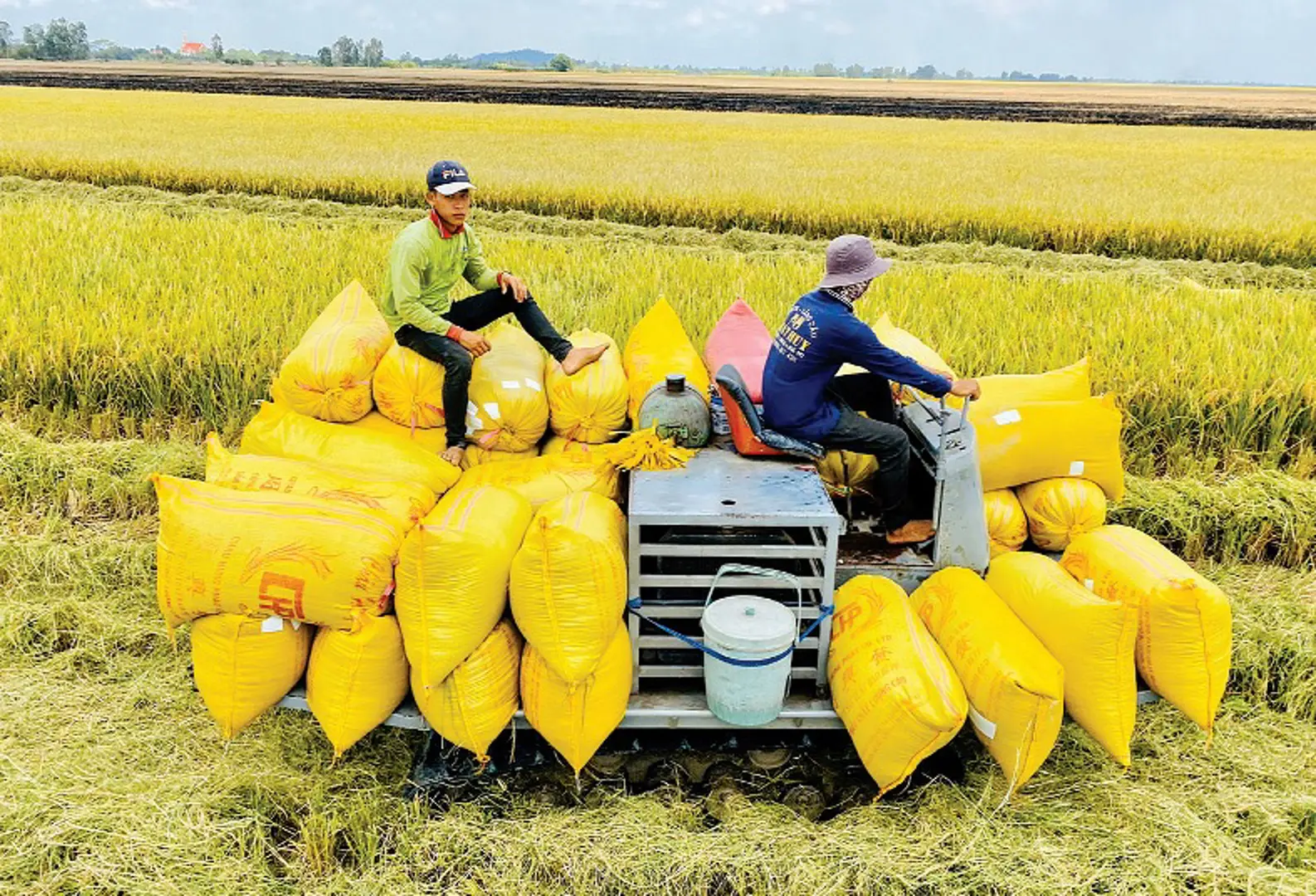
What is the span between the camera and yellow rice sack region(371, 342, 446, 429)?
349 centimetres

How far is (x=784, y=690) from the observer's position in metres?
2.72

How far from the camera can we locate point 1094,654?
8.49 feet

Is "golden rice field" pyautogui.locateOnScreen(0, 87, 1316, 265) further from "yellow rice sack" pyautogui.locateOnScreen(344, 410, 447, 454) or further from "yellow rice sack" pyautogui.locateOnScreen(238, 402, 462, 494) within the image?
"yellow rice sack" pyautogui.locateOnScreen(238, 402, 462, 494)

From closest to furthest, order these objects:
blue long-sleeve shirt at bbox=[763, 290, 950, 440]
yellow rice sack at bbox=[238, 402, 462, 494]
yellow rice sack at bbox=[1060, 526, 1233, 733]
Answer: yellow rice sack at bbox=[1060, 526, 1233, 733]
blue long-sleeve shirt at bbox=[763, 290, 950, 440]
yellow rice sack at bbox=[238, 402, 462, 494]

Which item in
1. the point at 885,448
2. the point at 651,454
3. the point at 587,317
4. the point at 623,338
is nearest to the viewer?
the point at 651,454

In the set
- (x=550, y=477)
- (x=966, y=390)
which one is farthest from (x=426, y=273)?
(x=966, y=390)

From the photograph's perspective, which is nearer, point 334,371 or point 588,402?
point 334,371

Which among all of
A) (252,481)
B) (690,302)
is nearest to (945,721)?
(252,481)

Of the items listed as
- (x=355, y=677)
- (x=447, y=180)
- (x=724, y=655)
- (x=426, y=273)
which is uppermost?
(x=447, y=180)

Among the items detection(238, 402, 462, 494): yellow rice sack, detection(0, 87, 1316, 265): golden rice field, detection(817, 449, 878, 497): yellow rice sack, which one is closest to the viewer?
detection(238, 402, 462, 494): yellow rice sack

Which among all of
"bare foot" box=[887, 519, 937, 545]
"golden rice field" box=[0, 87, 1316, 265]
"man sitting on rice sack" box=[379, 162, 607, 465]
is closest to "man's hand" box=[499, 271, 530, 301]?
"man sitting on rice sack" box=[379, 162, 607, 465]

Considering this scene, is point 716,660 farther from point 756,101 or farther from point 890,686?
point 756,101

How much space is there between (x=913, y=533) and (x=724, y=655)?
111 cm

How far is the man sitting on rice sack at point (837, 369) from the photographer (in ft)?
10.0
